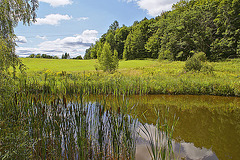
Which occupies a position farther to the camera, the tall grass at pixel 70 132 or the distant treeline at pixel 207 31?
the distant treeline at pixel 207 31

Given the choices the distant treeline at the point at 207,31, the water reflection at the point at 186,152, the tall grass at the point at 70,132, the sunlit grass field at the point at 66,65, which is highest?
the distant treeline at the point at 207,31

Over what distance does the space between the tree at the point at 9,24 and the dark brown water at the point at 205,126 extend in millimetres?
1773

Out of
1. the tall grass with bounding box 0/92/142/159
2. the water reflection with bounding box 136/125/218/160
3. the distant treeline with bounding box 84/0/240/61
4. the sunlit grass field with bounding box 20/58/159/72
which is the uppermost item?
the distant treeline with bounding box 84/0/240/61

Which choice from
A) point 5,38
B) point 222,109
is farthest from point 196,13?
point 5,38

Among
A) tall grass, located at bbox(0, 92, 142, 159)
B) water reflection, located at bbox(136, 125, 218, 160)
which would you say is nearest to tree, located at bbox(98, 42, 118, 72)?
water reflection, located at bbox(136, 125, 218, 160)

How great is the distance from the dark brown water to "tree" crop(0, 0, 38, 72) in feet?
5.82

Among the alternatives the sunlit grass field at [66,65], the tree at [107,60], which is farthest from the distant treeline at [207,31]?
the tree at [107,60]

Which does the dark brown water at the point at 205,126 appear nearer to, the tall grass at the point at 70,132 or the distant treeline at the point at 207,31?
the tall grass at the point at 70,132

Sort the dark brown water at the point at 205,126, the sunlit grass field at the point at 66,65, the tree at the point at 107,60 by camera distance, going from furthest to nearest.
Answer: the sunlit grass field at the point at 66,65
the tree at the point at 107,60
the dark brown water at the point at 205,126

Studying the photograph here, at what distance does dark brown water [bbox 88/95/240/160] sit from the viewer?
3.34 meters

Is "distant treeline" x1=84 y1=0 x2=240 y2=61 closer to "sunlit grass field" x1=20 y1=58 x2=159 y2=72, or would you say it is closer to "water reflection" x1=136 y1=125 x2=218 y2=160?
"sunlit grass field" x1=20 y1=58 x2=159 y2=72

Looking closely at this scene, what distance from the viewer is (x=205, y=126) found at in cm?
471

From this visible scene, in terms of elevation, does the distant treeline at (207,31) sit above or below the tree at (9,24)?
above

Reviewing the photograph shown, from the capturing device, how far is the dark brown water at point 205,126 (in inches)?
132
